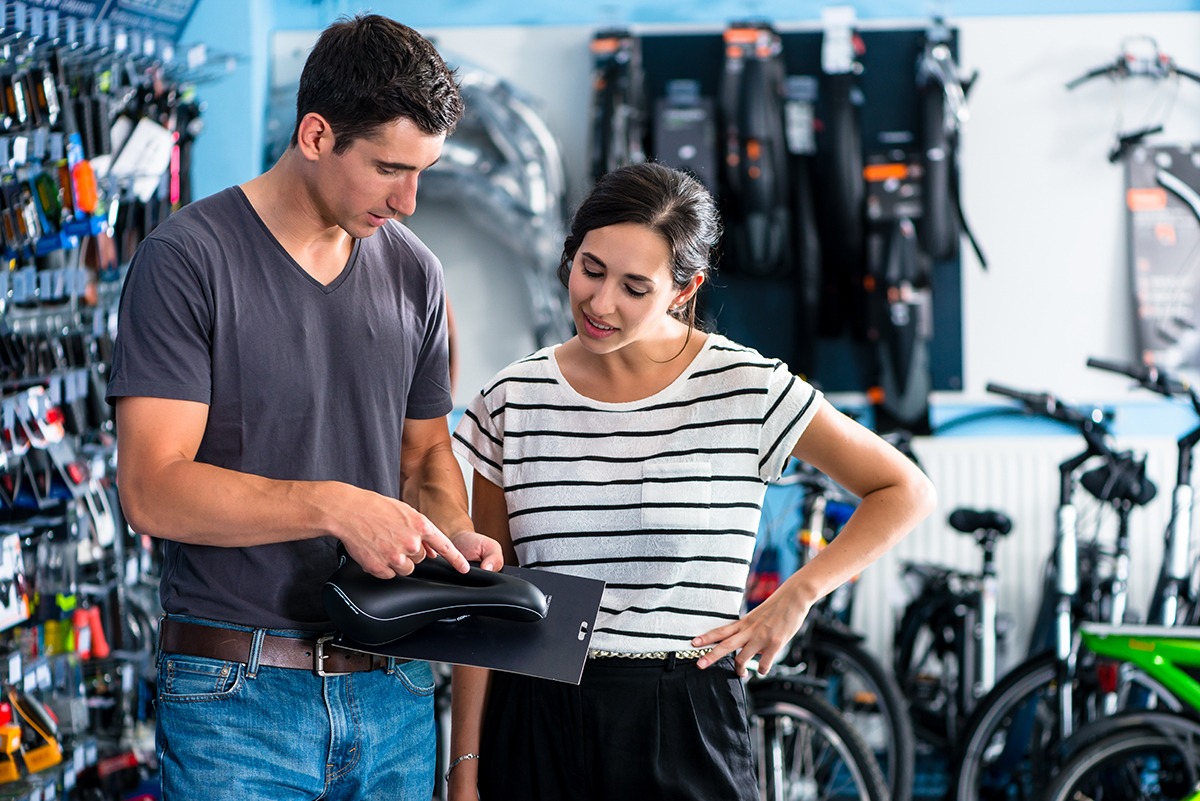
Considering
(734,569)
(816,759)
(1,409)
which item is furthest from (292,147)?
(816,759)

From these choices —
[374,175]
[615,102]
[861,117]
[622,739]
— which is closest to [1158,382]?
[861,117]

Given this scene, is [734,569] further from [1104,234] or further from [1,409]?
[1104,234]

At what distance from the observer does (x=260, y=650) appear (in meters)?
1.50

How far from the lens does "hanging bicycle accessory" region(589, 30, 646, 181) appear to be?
4320mm

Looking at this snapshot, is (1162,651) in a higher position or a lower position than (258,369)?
lower

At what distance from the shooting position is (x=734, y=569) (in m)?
1.65

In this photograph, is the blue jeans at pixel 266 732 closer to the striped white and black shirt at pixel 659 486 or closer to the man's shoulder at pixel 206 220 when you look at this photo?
the striped white and black shirt at pixel 659 486

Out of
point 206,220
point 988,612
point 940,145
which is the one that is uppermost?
point 940,145

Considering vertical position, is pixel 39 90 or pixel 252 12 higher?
pixel 252 12

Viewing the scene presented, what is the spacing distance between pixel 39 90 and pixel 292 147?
1.78 m

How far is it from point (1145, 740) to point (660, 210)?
2297mm

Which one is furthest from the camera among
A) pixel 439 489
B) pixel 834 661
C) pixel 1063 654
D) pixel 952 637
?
pixel 952 637

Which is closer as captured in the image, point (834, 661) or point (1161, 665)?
point (1161, 665)

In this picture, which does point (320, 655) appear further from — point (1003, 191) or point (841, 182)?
point (1003, 191)
